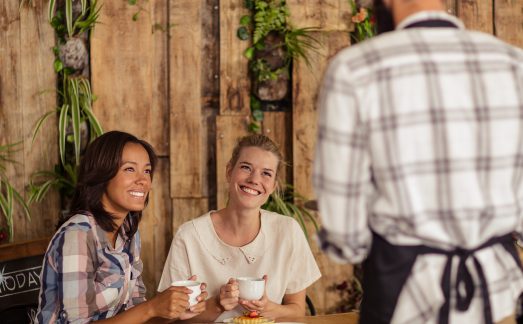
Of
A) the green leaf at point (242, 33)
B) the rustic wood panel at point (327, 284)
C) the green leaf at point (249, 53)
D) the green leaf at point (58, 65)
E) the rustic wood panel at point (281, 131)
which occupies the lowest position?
the rustic wood panel at point (327, 284)

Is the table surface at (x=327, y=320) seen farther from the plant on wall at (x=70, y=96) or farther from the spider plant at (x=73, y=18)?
the spider plant at (x=73, y=18)

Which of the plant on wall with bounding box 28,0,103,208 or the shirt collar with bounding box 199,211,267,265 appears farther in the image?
the plant on wall with bounding box 28,0,103,208

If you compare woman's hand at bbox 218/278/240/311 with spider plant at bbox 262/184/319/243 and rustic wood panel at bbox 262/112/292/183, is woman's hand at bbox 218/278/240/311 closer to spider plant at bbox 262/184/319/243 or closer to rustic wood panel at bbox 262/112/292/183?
spider plant at bbox 262/184/319/243

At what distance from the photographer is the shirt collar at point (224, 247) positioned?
269cm

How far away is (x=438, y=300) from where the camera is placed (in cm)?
129

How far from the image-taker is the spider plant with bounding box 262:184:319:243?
3.45m

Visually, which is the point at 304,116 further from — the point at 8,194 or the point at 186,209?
the point at 8,194

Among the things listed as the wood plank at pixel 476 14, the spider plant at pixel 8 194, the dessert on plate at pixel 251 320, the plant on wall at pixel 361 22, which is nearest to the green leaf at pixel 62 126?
the spider plant at pixel 8 194

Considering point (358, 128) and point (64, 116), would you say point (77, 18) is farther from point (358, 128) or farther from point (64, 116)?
point (358, 128)

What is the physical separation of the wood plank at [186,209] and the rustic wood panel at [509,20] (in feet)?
5.59

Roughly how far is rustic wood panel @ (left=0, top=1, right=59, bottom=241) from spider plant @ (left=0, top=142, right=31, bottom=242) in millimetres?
25

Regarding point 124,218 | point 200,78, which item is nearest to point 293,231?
point 124,218

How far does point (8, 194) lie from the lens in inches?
131

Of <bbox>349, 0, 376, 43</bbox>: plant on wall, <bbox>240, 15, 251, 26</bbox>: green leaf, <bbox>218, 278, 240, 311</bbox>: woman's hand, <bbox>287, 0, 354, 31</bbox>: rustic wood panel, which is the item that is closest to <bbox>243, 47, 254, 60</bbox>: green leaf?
<bbox>240, 15, 251, 26</bbox>: green leaf
